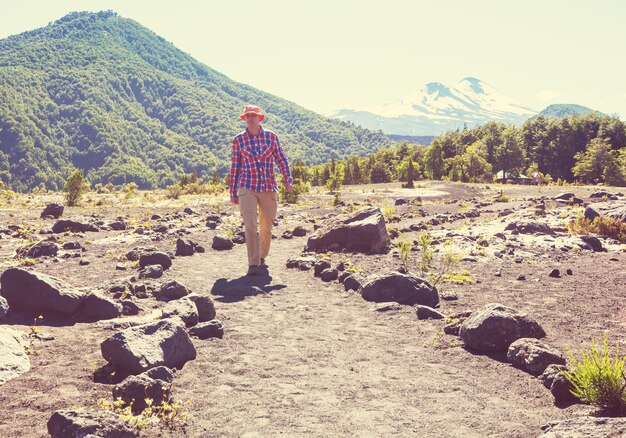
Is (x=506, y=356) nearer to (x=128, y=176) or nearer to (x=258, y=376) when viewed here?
(x=258, y=376)

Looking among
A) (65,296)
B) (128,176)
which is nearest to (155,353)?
(65,296)

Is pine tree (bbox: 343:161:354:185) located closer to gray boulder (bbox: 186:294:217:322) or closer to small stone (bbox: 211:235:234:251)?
small stone (bbox: 211:235:234:251)

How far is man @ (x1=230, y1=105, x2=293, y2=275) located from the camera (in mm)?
9820

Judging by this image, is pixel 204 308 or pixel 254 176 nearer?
pixel 204 308

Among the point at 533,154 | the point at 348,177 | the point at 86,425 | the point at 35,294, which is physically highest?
the point at 533,154

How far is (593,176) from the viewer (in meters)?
67.1

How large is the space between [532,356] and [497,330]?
0.71 meters

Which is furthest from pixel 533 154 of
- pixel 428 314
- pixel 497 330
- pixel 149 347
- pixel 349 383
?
pixel 149 347

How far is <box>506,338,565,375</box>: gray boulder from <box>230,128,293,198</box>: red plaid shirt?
5.76m

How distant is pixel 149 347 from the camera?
502 cm

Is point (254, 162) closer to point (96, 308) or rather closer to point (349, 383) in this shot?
point (96, 308)

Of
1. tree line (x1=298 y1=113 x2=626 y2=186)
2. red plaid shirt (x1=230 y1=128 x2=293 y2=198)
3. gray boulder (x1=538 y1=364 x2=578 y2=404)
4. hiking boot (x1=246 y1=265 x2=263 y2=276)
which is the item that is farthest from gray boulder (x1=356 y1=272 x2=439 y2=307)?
tree line (x1=298 y1=113 x2=626 y2=186)

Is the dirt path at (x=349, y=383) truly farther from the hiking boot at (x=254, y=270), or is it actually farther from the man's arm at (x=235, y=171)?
Answer: the man's arm at (x=235, y=171)

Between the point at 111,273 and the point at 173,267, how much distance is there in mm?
1319
